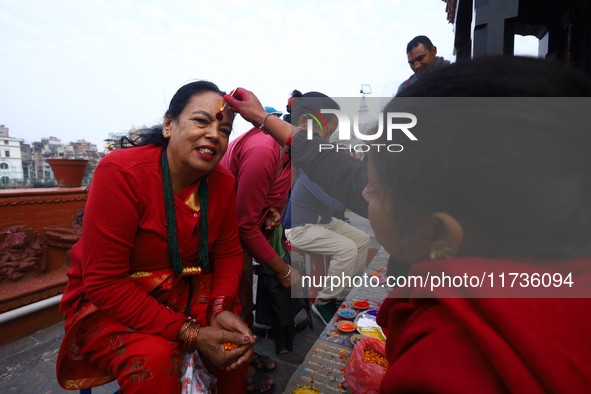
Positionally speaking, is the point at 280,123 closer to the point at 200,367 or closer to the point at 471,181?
the point at 471,181

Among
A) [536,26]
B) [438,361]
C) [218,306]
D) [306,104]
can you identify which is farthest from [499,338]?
[536,26]

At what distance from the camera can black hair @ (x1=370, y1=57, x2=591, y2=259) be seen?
58 centimetres

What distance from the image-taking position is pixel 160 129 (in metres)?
1.81

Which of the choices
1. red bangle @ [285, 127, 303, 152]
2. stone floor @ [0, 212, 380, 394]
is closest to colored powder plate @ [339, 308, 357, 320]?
stone floor @ [0, 212, 380, 394]

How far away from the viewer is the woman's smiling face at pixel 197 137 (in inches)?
63.4

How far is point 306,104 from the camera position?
97.3 inches

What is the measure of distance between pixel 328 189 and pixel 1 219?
129 inches

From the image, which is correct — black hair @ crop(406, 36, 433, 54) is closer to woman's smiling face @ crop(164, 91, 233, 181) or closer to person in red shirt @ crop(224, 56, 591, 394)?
woman's smiling face @ crop(164, 91, 233, 181)

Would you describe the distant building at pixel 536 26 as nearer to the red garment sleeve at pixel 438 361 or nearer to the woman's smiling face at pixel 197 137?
the woman's smiling face at pixel 197 137

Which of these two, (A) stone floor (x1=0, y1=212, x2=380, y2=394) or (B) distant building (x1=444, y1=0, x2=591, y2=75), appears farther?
(B) distant building (x1=444, y1=0, x2=591, y2=75)

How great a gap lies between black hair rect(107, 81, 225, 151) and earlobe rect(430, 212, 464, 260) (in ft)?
4.83

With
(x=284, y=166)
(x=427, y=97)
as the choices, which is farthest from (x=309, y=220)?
(x=427, y=97)

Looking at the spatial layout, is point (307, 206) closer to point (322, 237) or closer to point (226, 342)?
point (322, 237)

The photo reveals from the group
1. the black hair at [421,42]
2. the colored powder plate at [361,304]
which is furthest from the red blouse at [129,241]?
the black hair at [421,42]
